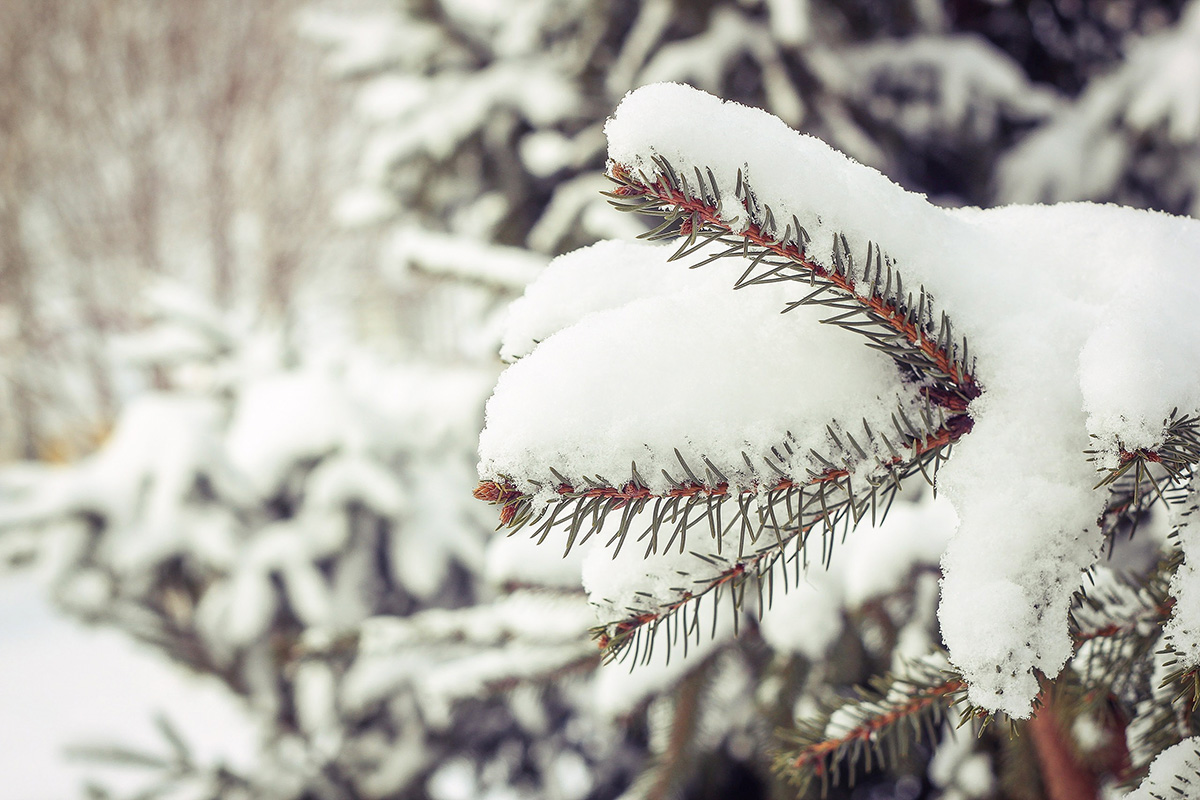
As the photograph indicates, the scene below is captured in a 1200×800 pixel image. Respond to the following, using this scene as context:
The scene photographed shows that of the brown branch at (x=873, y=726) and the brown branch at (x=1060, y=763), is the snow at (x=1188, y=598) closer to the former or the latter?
the brown branch at (x=873, y=726)

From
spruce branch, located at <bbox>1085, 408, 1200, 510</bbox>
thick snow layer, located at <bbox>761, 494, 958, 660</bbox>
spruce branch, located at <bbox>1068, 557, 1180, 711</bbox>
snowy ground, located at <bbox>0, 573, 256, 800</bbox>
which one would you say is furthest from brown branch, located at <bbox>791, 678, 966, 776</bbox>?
snowy ground, located at <bbox>0, 573, 256, 800</bbox>

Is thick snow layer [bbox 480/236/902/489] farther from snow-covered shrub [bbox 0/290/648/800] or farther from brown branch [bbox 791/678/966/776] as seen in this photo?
snow-covered shrub [bbox 0/290/648/800]

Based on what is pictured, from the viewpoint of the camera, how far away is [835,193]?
44 cm

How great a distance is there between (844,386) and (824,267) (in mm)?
86

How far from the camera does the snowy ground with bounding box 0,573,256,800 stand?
4430mm

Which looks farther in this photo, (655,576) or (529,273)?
(529,273)

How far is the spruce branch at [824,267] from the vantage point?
0.40 meters

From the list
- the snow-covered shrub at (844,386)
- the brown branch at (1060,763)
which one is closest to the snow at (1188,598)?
the snow-covered shrub at (844,386)

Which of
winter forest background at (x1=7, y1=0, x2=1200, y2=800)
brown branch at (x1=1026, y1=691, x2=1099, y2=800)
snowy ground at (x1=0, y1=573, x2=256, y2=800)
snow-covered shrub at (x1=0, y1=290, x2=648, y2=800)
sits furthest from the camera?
snowy ground at (x1=0, y1=573, x2=256, y2=800)

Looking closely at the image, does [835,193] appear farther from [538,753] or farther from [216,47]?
[216,47]

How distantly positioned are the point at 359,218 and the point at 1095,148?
2.54 metres

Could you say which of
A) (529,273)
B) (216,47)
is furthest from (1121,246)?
(216,47)

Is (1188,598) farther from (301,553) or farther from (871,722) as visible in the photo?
(301,553)

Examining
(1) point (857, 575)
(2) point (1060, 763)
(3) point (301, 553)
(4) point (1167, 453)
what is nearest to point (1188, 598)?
(4) point (1167, 453)
